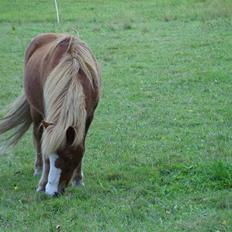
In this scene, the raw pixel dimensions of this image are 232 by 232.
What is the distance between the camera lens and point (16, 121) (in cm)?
686

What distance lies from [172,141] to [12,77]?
4.83m

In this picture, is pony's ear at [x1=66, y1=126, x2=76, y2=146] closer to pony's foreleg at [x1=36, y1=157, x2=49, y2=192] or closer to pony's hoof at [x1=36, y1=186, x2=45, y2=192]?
pony's foreleg at [x1=36, y1=157, x2=49, y2=192]

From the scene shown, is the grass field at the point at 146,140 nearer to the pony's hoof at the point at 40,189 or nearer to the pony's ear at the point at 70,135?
the pony's hoof at the point at 40,189

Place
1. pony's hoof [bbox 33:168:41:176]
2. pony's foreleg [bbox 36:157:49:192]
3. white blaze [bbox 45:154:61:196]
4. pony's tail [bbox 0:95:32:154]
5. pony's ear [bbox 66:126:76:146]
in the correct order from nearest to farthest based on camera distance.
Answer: pony's ear [bbox 66:126:76:146]
white blaze [bbox 45:154:61:196]
pony's foreleg [bbox 36:157:49:192]
pony's hoof [bbox 33:168:41:176]
pony's tail [bbox 0:95:32:154]

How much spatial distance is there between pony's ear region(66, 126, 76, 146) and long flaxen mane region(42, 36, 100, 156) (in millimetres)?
23

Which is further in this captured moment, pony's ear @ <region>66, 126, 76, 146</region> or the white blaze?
the white blaze

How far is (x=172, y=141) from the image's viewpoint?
7.38 m

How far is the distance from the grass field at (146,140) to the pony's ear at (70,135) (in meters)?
0.56

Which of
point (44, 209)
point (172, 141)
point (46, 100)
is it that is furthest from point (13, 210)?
point (172, 141)

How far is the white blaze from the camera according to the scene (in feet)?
17.8

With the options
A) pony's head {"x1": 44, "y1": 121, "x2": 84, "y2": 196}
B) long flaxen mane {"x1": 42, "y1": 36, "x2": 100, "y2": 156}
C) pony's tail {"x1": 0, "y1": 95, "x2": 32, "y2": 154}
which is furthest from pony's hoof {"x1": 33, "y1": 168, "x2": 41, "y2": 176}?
long flaxen mane {"x1": 42, "y1": 36, "x2": 100, "y2": 156}

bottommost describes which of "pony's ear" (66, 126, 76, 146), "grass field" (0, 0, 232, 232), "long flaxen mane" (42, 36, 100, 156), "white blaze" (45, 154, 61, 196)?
"grass field" (0, 0, 232, 232)

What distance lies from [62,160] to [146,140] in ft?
7.47

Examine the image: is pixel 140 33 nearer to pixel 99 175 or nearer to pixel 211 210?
pixel 99 175
